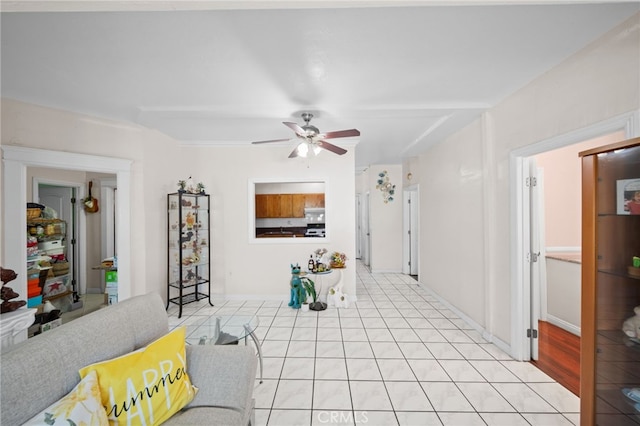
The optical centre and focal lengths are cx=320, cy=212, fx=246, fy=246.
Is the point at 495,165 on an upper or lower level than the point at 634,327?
upper

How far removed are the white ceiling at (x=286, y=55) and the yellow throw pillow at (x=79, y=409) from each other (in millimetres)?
1497

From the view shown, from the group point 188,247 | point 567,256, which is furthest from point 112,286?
point 567,256

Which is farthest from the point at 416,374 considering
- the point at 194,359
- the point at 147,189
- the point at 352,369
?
the point at 147,189

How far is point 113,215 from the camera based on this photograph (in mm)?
4391

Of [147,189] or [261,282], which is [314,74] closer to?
[147,189]

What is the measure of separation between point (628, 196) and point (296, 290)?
3.35m

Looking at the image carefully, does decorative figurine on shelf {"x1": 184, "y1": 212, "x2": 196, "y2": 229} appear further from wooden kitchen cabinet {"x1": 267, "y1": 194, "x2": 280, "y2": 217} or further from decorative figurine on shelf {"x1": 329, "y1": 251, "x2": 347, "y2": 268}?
wooden kitchen cabinet {"x1": 267, "y1": 194, "x2": 280, "y2": 217}

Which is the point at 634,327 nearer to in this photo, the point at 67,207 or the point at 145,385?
the point at 145,385

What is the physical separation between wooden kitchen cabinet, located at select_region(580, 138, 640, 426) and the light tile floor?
0.54 metres

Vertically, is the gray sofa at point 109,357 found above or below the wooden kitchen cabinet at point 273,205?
below

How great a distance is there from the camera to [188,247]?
144 inches

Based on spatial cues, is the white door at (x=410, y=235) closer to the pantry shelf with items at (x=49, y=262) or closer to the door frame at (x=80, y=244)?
the pantry shelf with items at (x=49, y=262)

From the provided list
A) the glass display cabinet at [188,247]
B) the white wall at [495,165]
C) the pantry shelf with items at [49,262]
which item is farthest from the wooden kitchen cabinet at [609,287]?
the pantry shelf with items at [49,262]

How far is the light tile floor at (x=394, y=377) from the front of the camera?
1.75 metres
